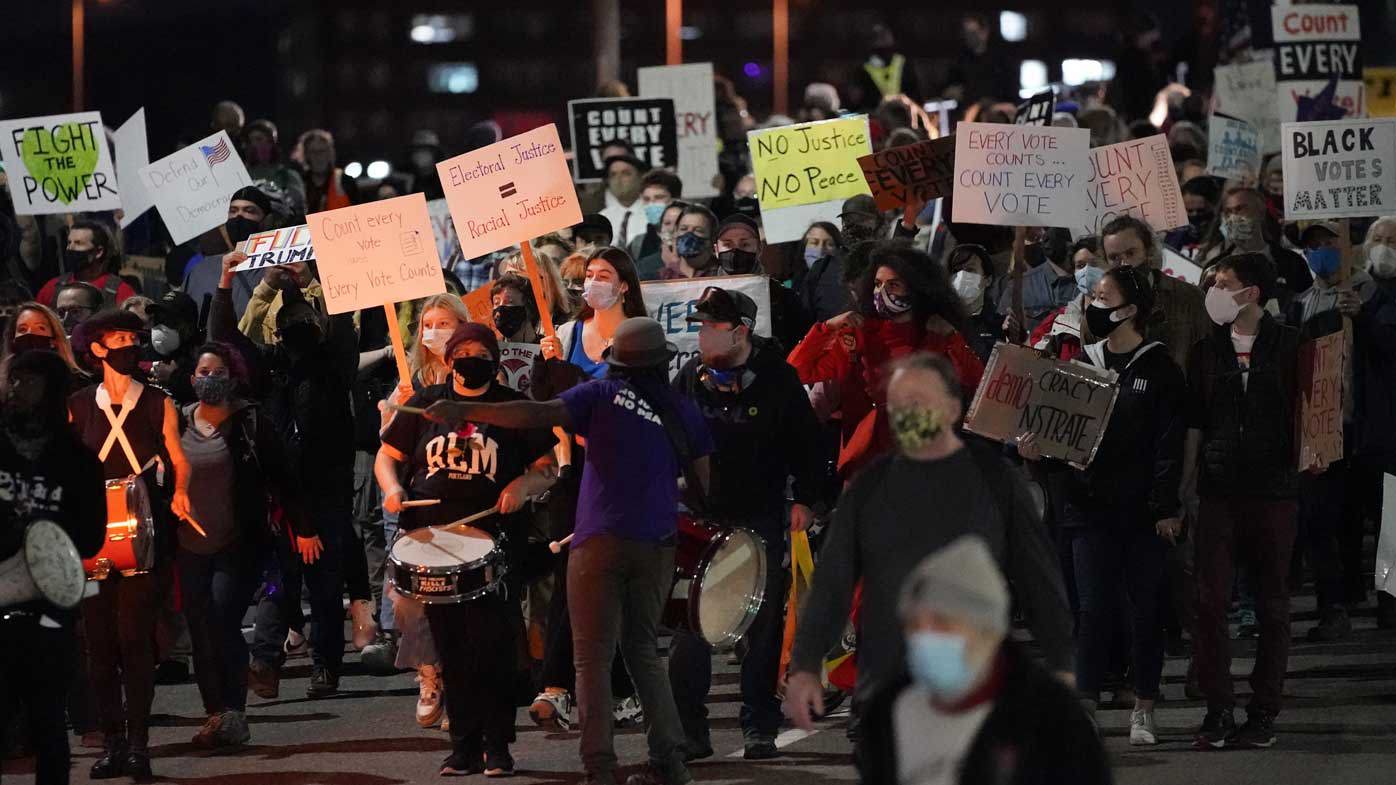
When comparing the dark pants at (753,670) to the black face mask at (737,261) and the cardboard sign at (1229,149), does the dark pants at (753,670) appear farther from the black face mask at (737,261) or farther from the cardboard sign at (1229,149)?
the cardboard sign at (1229,149)

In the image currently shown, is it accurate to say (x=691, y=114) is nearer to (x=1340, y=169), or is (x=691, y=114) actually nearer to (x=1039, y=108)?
(x=1039, y=108)

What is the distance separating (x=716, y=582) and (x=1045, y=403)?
187 cm

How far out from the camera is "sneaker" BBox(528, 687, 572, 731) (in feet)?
38.5

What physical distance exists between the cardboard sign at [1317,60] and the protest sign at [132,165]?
880 cm

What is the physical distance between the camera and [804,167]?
1647cm

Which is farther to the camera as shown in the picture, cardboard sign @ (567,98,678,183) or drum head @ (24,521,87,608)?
cardboard sign @ (567,98,678,183)

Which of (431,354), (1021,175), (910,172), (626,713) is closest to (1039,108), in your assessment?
(910,172)

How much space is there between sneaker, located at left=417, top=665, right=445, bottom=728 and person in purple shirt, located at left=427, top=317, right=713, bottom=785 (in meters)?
1.93

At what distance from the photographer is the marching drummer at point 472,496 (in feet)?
35.9

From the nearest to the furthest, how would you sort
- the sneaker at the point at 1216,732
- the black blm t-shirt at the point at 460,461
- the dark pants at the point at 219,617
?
the black blm t-shirt at the point at 460,461, the sneaker at the point at 1216,732, the dark pants at the point at 219,617

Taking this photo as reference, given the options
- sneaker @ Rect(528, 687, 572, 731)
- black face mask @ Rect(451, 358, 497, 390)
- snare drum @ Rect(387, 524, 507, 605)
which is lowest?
sneaker @ Rect(528, 687, 572, 731)

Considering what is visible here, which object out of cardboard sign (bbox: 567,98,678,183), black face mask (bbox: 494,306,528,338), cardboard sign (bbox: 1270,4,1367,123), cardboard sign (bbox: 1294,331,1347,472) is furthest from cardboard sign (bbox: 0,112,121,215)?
cardboard sign (bbox: 1270,4,1367,123)

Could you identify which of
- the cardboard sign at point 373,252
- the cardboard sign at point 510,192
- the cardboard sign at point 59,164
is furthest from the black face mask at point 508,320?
the cardboard sign at point 59,164

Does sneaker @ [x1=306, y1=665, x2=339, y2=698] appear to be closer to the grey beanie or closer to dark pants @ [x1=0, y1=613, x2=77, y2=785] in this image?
dark pants @ [x1=0, y1=613, x2=77, y2=785]
